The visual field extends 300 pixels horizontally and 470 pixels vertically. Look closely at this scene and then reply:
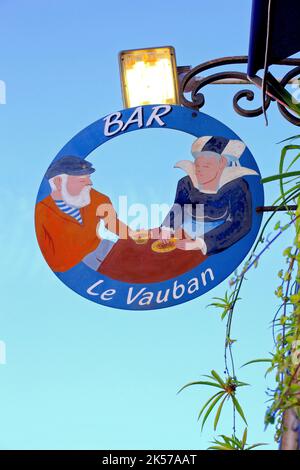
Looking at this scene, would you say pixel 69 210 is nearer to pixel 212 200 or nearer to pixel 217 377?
pixel 212 200

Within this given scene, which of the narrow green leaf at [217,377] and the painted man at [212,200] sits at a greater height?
the painted man at [212,200]

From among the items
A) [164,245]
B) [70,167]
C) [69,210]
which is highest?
Result: [70,167]

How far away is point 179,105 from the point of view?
3215mm

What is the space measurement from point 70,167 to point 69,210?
19 centimetres

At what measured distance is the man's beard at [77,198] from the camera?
3023mm

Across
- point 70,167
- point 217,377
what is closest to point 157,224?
point 70,167

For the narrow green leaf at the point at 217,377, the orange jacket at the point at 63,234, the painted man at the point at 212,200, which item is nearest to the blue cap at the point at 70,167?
the orange jacket at the point at 63,234

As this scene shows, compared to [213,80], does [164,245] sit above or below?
below

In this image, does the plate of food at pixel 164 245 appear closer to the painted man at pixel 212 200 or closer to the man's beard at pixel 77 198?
the painted man at pixel 212 200

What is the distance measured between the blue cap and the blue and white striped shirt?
116mm

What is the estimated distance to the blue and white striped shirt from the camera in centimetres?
299

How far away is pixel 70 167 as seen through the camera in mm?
3123
